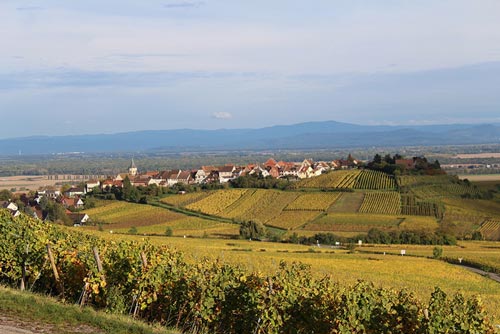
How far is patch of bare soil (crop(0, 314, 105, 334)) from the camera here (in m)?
13.3

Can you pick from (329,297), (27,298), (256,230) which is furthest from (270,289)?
(256,230)

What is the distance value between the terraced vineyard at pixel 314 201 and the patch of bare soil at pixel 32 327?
235 ft

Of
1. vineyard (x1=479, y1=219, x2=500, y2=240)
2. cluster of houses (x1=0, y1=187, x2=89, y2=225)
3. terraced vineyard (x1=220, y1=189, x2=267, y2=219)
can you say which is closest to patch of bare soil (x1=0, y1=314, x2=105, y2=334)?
vineyard (x1=479, y1=219, x2=500, y2=240)

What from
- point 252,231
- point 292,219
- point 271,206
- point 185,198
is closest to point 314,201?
point 271,206

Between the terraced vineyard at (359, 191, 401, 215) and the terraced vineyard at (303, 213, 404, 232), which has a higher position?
the terraced vineyard at (359, 191, 401, 215)

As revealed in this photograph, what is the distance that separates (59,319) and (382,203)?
76.2 meters

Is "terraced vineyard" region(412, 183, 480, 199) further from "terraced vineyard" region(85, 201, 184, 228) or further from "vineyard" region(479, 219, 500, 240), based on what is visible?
"terraced vineyard" region(85, 201, 184, 228)

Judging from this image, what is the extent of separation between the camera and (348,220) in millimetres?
76375

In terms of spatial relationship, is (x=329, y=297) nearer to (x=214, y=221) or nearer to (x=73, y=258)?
(x=73, y=258)

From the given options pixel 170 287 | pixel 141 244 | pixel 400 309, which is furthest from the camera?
pixel 141 244

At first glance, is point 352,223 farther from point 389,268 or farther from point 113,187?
point 113,187

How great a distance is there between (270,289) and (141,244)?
474 cm

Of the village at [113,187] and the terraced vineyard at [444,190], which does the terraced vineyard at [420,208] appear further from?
the village at [113,187]

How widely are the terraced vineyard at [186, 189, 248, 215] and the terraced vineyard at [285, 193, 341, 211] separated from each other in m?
9.69
